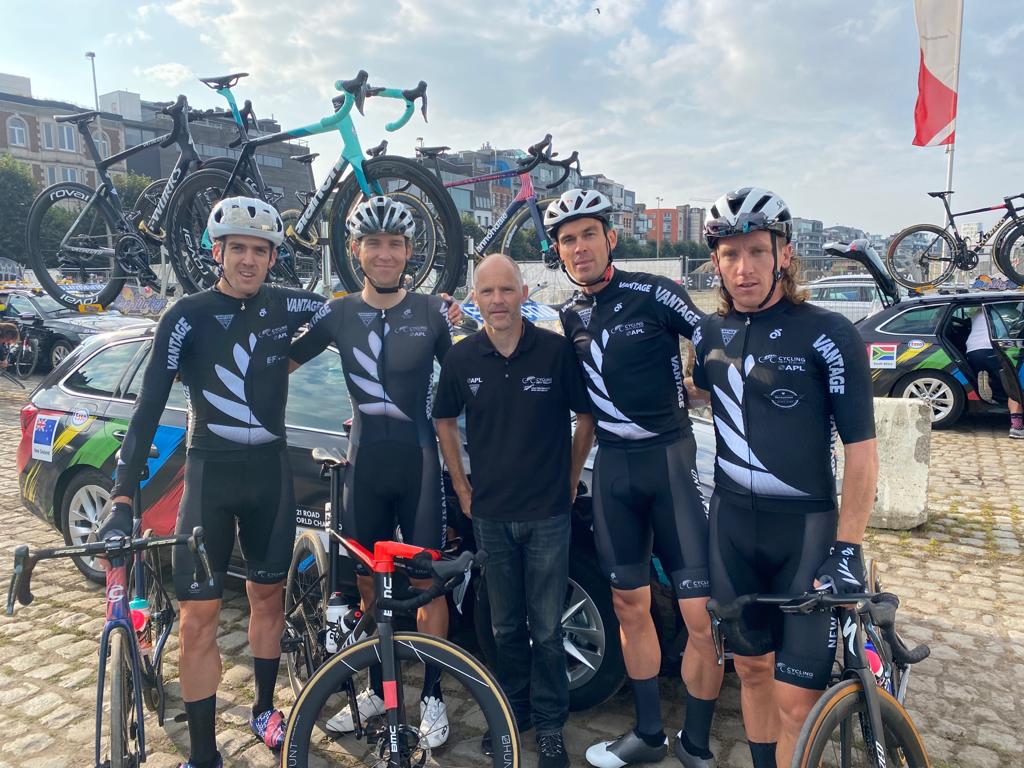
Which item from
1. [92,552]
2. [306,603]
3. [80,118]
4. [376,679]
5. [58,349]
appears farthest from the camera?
[58,349]

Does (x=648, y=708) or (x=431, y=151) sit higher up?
(x=431, y=151)

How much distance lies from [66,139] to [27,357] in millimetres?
52812

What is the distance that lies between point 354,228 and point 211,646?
1.94m

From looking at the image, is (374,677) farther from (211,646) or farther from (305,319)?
(305,319)

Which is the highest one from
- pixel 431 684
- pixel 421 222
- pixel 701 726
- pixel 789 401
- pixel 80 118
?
pixel 80 118

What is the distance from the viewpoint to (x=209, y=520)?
299 centimetres

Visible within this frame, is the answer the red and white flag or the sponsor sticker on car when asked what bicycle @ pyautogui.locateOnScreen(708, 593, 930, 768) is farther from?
the red and white flag

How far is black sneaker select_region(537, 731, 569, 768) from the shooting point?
2871 millimetres

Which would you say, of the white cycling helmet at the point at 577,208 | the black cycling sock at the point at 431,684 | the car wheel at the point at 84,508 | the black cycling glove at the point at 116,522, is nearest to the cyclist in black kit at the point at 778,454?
the white cycling helmet at the point at 577,208

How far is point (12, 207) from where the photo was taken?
3675cm

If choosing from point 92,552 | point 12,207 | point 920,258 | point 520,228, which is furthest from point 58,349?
point 12,207

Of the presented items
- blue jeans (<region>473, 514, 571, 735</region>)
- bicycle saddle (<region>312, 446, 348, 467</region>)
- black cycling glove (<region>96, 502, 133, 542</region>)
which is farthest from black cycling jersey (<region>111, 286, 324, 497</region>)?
blue jeans (<region>473, 514, 571, 735</region>)

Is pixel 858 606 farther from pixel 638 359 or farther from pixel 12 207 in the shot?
pixel 12 207

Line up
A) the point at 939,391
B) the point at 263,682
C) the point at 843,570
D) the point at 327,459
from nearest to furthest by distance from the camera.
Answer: the point at 843,570 < the point at 327,459 < the point at 263,682 < the point at 939,391
